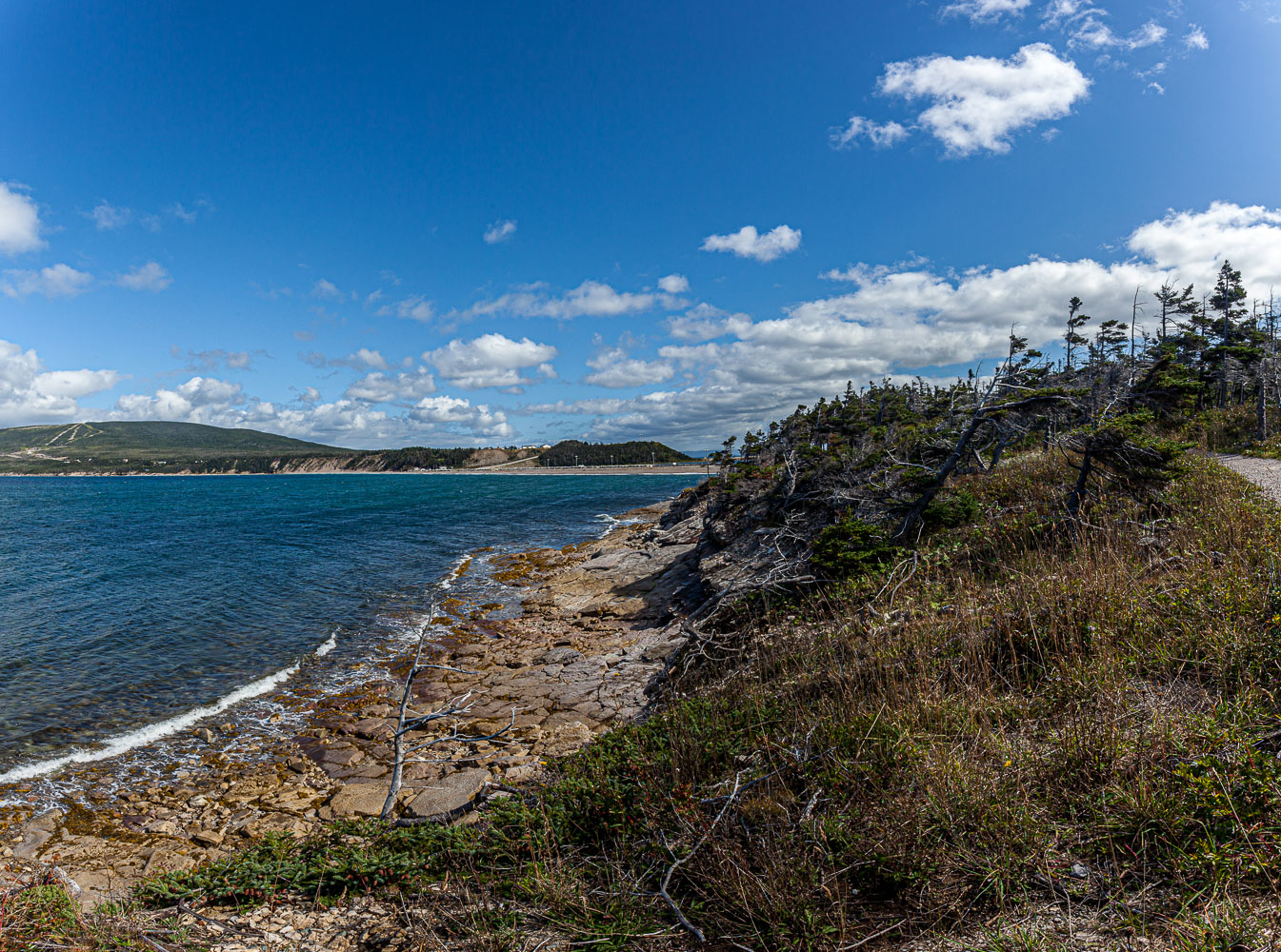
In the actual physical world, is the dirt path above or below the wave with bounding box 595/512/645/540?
above

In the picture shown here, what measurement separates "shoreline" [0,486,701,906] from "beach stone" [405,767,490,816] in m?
0.03

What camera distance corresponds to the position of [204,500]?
7712cm

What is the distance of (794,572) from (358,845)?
785 centimetres

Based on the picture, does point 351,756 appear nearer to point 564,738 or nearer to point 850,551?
point 564,738

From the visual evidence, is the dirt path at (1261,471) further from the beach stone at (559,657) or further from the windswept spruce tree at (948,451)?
the beach stone at (559,657)

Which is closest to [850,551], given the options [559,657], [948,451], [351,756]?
[948,451]

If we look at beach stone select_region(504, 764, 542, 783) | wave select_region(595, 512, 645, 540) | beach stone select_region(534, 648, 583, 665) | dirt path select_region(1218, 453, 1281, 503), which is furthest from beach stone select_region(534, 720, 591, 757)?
wave select_region(595, 512, 645, 540)

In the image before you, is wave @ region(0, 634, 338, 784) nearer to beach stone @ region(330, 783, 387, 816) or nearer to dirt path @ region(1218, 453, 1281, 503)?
beach stone @ region(330, 783, 387, 816)

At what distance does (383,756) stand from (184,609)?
15.7 meters

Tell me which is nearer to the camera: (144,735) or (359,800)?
(359,800)

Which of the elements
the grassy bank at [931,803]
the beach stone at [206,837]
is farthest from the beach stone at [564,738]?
the beach stone at [206,837]

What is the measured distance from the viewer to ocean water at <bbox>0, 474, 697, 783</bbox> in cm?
1278

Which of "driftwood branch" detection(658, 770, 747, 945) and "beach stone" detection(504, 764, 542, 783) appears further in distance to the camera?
"beach stone" detection(504, 764, 542, 783)

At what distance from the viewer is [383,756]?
11.1 metres
